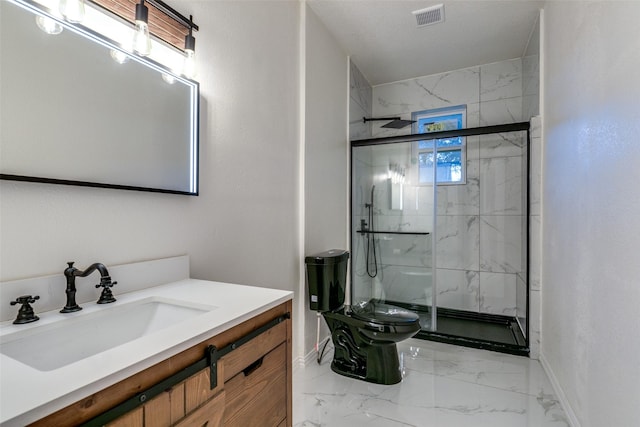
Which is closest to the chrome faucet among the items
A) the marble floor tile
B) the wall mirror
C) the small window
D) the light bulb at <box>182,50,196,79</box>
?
the wall mirror

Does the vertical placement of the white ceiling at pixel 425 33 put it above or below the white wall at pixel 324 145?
above

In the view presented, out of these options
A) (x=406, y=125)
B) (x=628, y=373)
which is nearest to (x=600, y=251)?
(x=628, y=373)

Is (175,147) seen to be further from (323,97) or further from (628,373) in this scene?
(628,373)

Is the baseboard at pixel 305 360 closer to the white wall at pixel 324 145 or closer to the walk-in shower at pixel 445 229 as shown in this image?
the white wall at pixel 324 145

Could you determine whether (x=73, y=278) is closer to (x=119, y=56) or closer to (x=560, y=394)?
(x=119, y=56)

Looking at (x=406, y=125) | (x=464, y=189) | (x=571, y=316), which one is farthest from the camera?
(x=406, y=125)

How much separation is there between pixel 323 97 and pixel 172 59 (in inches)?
59.5

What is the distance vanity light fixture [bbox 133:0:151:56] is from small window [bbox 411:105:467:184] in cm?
244

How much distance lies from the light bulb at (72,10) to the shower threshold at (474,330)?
10.0 ft

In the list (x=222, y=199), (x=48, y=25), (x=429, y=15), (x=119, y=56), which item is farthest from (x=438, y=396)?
(x=429, y=15)

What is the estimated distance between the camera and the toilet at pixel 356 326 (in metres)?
2.02

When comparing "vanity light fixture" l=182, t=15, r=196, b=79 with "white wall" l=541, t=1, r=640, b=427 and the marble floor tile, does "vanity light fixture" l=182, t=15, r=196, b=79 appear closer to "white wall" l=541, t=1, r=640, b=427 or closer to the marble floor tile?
"white wall" l=541, t=1, r=640, b=427

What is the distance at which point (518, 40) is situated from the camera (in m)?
2.91

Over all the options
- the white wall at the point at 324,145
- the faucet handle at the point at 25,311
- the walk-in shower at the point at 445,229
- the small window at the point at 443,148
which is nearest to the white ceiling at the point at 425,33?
the white wall at the point at 324,145
